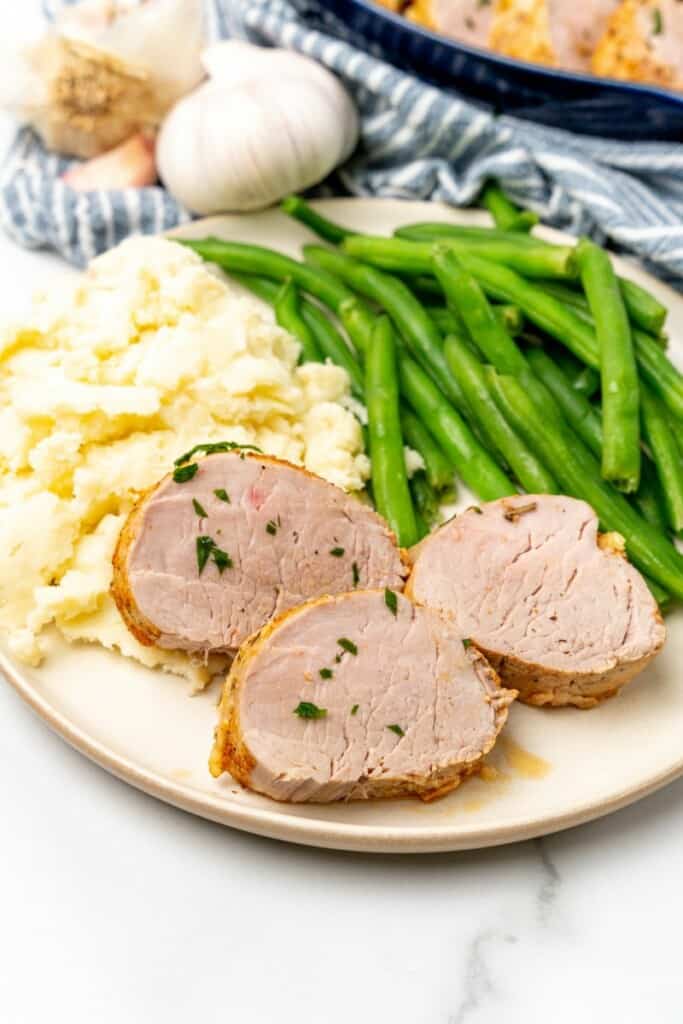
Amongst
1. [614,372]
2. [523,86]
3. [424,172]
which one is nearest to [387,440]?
[614,372]

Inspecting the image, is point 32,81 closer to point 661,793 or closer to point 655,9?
point 655,9

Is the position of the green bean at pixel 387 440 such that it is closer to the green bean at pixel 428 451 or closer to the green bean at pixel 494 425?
the green bean at pixel 428 451

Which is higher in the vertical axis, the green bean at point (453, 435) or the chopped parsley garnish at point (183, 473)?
the chopped parsley garnish at point (183, 473)

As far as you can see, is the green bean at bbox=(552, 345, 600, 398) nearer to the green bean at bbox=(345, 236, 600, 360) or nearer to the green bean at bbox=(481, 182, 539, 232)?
the green bean at bbox=(345, 236, 600, 360)

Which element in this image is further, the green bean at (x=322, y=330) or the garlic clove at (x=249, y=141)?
the garlic clove at (x=249, y=141)

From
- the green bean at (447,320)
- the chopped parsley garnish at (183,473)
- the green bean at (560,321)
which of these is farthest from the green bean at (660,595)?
the chopped parsley garnish at (183,473)

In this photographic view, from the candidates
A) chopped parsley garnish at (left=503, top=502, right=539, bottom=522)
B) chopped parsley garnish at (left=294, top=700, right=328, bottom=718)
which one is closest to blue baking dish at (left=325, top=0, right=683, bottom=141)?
chopped parsley garnish at (left=503, top=502, right=539, bottom=522)

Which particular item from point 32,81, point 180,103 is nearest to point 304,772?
point 180,103

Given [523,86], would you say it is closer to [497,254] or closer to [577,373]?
[497,254]
